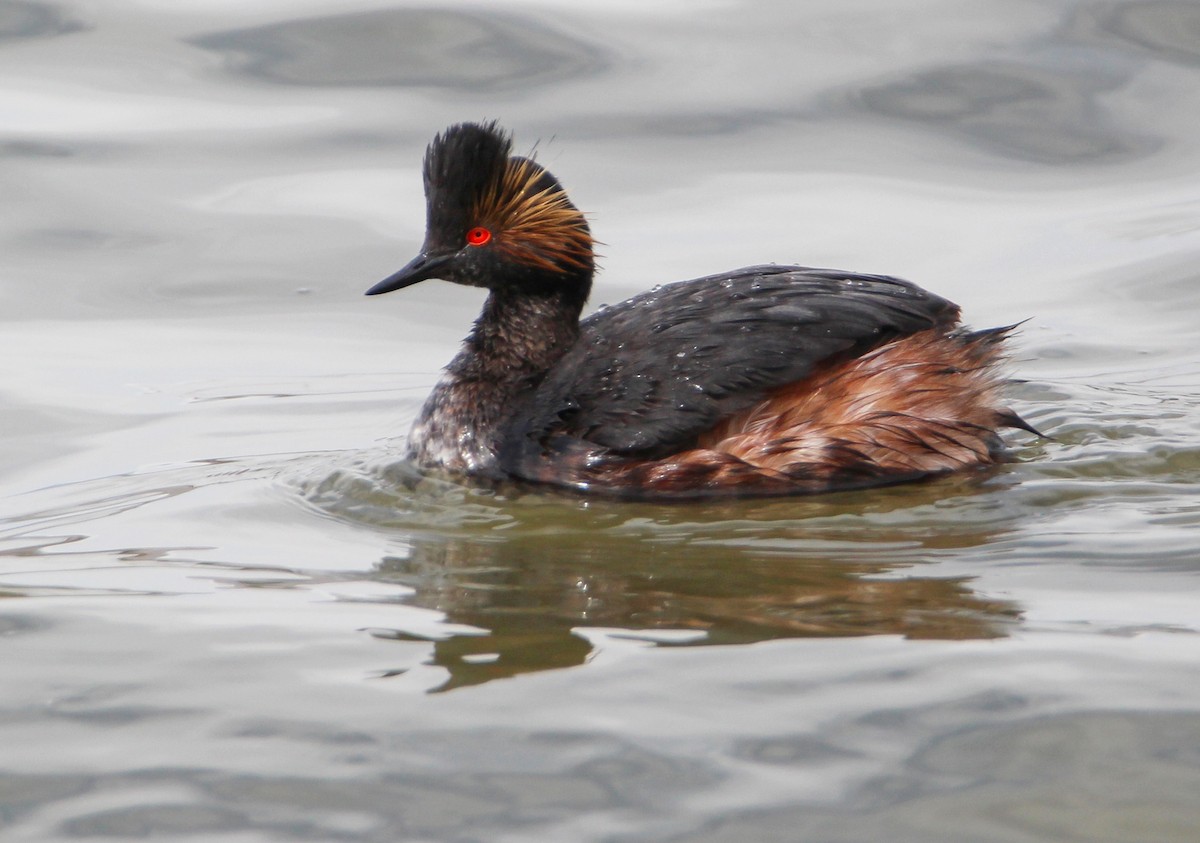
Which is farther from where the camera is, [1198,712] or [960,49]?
[960,49]

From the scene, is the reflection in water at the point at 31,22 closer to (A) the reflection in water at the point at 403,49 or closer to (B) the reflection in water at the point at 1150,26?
(A) the reflection in water at the point at 403,49

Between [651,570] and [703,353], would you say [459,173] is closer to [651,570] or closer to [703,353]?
[703,353]

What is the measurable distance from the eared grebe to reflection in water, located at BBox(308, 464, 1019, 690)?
15cm

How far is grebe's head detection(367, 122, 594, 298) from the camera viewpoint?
6516 millimetres

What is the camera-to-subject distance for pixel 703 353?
19.6 ft

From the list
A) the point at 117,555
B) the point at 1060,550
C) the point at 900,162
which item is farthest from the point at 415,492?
the point at 900,162

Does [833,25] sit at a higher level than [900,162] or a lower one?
higher

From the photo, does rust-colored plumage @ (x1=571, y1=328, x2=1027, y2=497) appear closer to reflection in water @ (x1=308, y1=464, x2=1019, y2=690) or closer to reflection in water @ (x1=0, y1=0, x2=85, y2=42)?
reflection in water @ (x1=308, y1=464, x2=1019, y2=690)

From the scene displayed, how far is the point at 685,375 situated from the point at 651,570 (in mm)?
1065

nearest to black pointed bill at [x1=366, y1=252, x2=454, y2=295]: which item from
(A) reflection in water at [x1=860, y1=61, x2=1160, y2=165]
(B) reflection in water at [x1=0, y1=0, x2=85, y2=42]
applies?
(A) reflection in water at [x1=860, y1=61, x2=1160, y2=165]

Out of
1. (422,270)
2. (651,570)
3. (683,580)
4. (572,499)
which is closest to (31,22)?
(422,270)

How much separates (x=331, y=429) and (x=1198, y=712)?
13.6 ft

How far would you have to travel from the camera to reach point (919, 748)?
368 cm

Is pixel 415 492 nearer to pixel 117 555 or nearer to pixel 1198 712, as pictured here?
pixel 117 555
